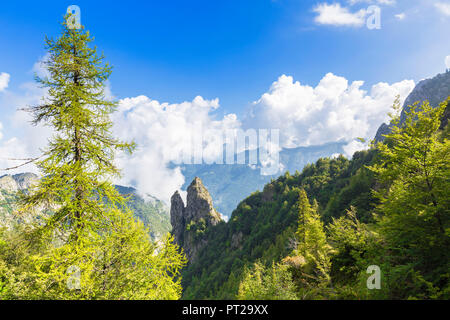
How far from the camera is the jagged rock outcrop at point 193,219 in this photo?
13675 centimetres

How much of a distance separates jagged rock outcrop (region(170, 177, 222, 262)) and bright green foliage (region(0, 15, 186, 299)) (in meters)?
135

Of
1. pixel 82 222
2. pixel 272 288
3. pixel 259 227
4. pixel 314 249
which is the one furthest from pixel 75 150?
pixel 259 227

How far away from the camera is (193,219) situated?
144m

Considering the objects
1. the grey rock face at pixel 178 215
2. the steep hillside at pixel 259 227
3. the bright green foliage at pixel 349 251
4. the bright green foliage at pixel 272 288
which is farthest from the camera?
the grey rock face at pixel 178 215

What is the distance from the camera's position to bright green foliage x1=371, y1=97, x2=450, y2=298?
6.54 metres

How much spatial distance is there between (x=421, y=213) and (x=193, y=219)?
479 feet

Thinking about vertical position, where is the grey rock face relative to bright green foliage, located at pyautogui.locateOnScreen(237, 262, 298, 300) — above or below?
below

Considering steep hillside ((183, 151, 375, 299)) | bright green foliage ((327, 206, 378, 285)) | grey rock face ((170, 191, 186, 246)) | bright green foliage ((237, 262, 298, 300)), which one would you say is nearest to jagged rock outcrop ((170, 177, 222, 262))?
grey rock face ((170, 191, 186, 246))

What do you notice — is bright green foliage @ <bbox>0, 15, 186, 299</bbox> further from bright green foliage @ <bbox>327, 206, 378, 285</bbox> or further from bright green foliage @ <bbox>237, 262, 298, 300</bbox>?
bright green foliage @ <bbox>327, 206, 378, 285</bbox>

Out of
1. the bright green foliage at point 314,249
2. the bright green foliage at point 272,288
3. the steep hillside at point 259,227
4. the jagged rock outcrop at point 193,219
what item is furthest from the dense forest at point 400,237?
the jagged rock outcrop at point 193,219

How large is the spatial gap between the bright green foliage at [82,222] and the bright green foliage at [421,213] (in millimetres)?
8487

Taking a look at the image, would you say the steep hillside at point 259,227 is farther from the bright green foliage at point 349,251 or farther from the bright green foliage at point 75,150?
the bright green foliage at point 75,150
